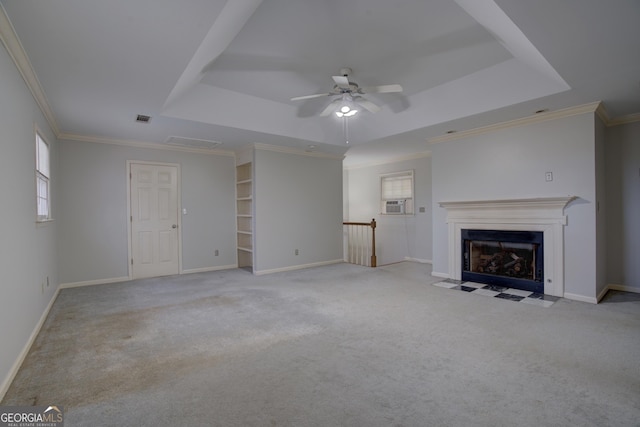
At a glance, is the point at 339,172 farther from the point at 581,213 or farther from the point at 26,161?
the point at 26,161

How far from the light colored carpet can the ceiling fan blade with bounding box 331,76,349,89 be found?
8.70 feet

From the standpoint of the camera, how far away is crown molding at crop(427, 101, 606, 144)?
396 centimetres

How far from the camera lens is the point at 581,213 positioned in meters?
4.05

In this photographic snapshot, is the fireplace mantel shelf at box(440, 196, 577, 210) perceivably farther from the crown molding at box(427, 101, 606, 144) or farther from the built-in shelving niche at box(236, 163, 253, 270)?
the built-in shelving niche at box(236, 163, 253, 270)

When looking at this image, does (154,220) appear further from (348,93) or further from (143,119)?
(348,93)

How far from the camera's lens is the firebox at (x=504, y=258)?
449 centimetres

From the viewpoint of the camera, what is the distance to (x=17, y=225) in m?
2.58

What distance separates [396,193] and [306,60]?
15.9 feet

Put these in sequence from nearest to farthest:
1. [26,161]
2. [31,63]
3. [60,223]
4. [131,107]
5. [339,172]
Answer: [31,63], [26,161], [131,107], [60,223], [339,172]

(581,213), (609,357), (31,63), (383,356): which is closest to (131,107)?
(31,63)

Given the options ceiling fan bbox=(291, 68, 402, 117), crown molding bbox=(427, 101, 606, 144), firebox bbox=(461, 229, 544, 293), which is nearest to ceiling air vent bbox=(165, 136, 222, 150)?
ceiling fan bbox=(291, 68, 402, 117)

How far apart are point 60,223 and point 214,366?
423 cm

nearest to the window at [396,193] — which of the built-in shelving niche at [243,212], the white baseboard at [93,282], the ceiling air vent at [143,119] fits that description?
the built-in shelving niche at [243,212]

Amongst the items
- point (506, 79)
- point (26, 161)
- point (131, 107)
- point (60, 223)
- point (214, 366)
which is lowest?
point (214, 366)
